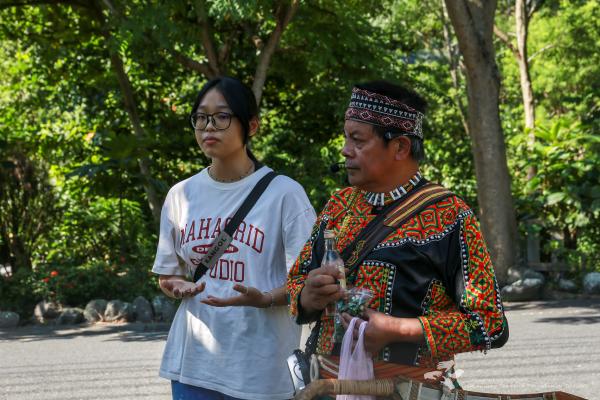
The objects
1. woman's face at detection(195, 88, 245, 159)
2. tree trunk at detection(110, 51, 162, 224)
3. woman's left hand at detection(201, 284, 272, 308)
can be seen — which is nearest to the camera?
woman's left hand at detection(201, 284, 272, 308)

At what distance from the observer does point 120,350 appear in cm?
984

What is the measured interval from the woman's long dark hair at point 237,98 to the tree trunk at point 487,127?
9700mm

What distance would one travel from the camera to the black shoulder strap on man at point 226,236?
338 centimetres

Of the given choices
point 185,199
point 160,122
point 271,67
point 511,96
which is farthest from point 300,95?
point 511,96

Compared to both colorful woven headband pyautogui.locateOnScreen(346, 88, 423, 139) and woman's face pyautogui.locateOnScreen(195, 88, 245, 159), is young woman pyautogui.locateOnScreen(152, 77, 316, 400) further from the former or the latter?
colorful woven headband pyautogui.locateOnScreen(346, 88, 423, 139)

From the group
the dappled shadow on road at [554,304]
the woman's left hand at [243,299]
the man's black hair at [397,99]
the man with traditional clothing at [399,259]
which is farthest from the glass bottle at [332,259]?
the dappled shadow on road at [554,304]

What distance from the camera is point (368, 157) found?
2688mm

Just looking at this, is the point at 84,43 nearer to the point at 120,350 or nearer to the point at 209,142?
the point at 120,350

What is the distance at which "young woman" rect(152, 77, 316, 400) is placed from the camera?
3.34m

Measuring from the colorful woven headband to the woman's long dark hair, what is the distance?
0.89 metres

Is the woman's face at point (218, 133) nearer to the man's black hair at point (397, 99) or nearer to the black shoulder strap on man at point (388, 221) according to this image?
the man's black hair at point (397, 99)

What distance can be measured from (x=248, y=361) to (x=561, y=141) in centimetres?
1313

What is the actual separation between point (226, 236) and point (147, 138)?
10061 mm

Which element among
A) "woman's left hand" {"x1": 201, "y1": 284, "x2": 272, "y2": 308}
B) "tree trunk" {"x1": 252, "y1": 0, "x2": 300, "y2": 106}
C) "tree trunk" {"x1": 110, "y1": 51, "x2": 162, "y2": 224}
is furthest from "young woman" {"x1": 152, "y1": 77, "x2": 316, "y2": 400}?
"tree trunk" {"x1": 110, "y1": 51, "x2": 162, "y2": 224}
